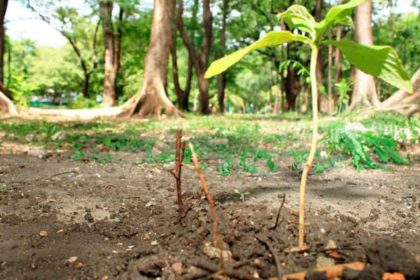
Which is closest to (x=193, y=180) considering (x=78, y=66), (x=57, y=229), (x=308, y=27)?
(x=57, y=229)

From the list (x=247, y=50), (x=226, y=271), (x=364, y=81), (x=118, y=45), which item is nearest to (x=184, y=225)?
(x=226, y=271)

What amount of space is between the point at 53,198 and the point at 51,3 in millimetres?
19283

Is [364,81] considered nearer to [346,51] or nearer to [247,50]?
[346,51]

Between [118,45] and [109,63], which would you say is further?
[118,45]

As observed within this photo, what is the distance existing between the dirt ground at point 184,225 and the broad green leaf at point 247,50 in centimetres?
39

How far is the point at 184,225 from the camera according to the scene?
1.70 meters

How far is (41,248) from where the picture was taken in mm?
1618

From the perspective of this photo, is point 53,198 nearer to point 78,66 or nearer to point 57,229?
point 57,229

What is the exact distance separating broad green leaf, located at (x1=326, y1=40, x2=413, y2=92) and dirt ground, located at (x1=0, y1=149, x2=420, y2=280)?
0.56 m

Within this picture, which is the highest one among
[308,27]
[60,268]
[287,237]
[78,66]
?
[78,66]

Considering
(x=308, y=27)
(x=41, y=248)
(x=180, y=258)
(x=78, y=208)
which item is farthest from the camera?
(x=78, y=208)

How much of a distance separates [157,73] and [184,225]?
838cm

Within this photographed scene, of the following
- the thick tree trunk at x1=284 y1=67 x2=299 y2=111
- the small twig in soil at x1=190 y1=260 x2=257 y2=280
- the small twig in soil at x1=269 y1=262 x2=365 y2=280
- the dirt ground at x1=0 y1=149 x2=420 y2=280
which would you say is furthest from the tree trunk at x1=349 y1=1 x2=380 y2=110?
the thick tree trunk at x1=284 y1=67 x2=299 y2=111

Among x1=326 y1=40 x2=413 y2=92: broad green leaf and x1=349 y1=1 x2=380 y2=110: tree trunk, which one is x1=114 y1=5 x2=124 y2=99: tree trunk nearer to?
x1=349 y1=1 x2=380 y2=110: tree trunk
